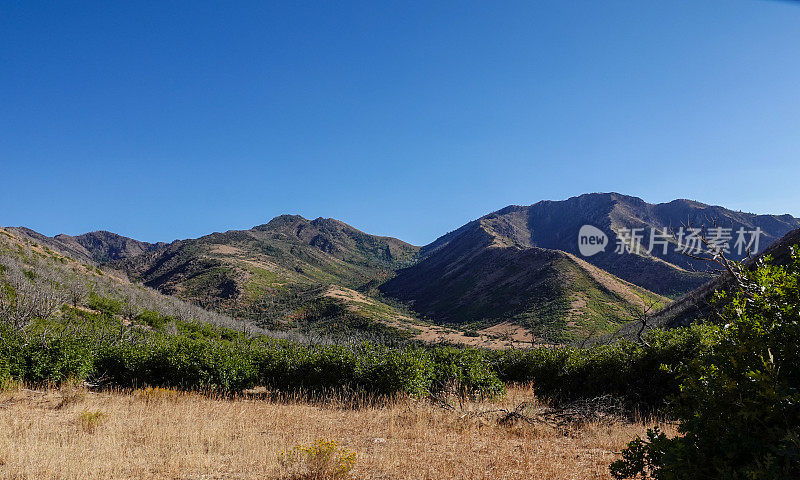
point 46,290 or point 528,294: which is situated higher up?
point 46,290

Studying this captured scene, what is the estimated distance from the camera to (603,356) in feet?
32.1

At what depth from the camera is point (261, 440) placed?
697 cm

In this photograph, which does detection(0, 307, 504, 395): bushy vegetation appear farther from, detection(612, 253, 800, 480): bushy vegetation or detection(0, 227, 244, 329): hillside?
detection(612, 253, 800, 480): bushy vegetation

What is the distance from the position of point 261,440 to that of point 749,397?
7.23 m

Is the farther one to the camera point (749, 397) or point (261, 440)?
point (261, 440)

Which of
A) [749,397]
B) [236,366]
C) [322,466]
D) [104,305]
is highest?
[749,397]

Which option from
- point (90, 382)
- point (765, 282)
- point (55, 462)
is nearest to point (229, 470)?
point (55, 462)

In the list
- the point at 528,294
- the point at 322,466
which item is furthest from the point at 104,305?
the point at 528,294

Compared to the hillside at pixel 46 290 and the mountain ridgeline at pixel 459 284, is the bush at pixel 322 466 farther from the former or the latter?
the mountain ridgeline at pixel 459 284

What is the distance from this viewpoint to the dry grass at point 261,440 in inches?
216

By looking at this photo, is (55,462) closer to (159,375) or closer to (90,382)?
(159,375)

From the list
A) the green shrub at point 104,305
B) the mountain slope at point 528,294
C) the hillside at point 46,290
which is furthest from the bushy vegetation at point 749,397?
the mountain slope at point 528,294

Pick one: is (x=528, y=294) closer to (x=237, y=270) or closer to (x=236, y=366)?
(x=237, y=270)

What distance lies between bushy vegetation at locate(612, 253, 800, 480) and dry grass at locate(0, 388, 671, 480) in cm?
293
